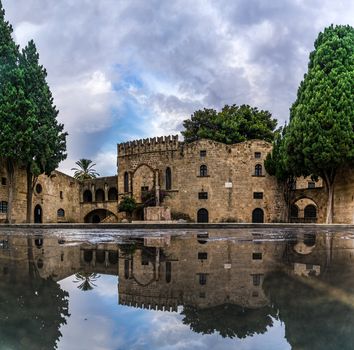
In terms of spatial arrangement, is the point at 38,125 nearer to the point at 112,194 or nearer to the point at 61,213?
the point at 61,213

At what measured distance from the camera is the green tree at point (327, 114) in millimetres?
25000

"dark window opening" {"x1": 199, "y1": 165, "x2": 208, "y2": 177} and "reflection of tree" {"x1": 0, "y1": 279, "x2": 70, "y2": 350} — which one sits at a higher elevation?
"dark window opening" {"x1": 199, "y1": 165, "x2": 208, "y2": 177}

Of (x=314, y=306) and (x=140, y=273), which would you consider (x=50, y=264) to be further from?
(x=314, y=306)

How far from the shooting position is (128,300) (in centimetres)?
266

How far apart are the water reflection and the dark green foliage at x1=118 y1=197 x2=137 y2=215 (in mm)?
33407

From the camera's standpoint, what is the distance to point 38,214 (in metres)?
37.3

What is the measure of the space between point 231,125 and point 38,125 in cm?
2187

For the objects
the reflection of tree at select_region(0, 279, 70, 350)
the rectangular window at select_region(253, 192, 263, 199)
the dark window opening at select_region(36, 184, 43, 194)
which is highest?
the dark window opening at select_region(36, 184, 43, 194)

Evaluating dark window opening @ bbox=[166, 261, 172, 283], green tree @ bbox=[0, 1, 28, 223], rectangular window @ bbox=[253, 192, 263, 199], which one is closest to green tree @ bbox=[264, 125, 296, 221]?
rectangular window @ bbox=[253, 192, 263, 199]

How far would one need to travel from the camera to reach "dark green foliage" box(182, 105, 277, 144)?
142ft

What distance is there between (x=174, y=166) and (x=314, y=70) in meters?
16.4

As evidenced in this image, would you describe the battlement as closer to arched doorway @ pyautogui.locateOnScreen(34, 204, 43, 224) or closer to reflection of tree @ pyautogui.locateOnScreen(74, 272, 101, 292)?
arched doorway @ pyautogui.locateOnScreen(34, 204, 43, 224)

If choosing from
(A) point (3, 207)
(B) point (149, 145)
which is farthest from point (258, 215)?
(A) point (3, 207)

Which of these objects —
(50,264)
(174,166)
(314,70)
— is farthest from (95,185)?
(50,264)
